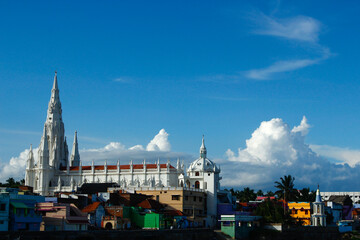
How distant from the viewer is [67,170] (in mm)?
133000

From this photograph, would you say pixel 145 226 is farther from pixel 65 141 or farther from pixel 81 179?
pixel 65 141

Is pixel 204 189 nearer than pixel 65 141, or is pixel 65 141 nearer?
pixel 204 189

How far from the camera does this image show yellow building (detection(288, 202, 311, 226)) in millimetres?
87500

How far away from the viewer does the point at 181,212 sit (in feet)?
271

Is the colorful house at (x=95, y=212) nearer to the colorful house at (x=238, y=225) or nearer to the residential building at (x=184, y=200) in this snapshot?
the colorful house at (x=238, y=225)

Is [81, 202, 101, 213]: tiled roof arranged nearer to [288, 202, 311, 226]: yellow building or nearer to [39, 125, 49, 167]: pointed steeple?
[288, 202, 311, 226]: yellow building

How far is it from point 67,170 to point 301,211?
6428 centimetres

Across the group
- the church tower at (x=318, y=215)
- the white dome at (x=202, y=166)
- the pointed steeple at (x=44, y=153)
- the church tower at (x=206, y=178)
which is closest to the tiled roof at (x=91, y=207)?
the church tower at (x=206, y=178)

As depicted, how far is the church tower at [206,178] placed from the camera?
9375 cm

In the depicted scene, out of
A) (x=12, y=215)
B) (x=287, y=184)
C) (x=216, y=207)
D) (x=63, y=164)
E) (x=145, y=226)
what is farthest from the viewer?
(x=63, y=164)

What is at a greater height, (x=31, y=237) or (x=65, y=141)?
(x=65, y=141)

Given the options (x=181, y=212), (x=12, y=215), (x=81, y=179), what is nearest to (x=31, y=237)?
(x=12, y=215)

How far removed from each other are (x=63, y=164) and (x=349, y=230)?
7576 cm

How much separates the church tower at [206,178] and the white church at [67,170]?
42 centimetres
